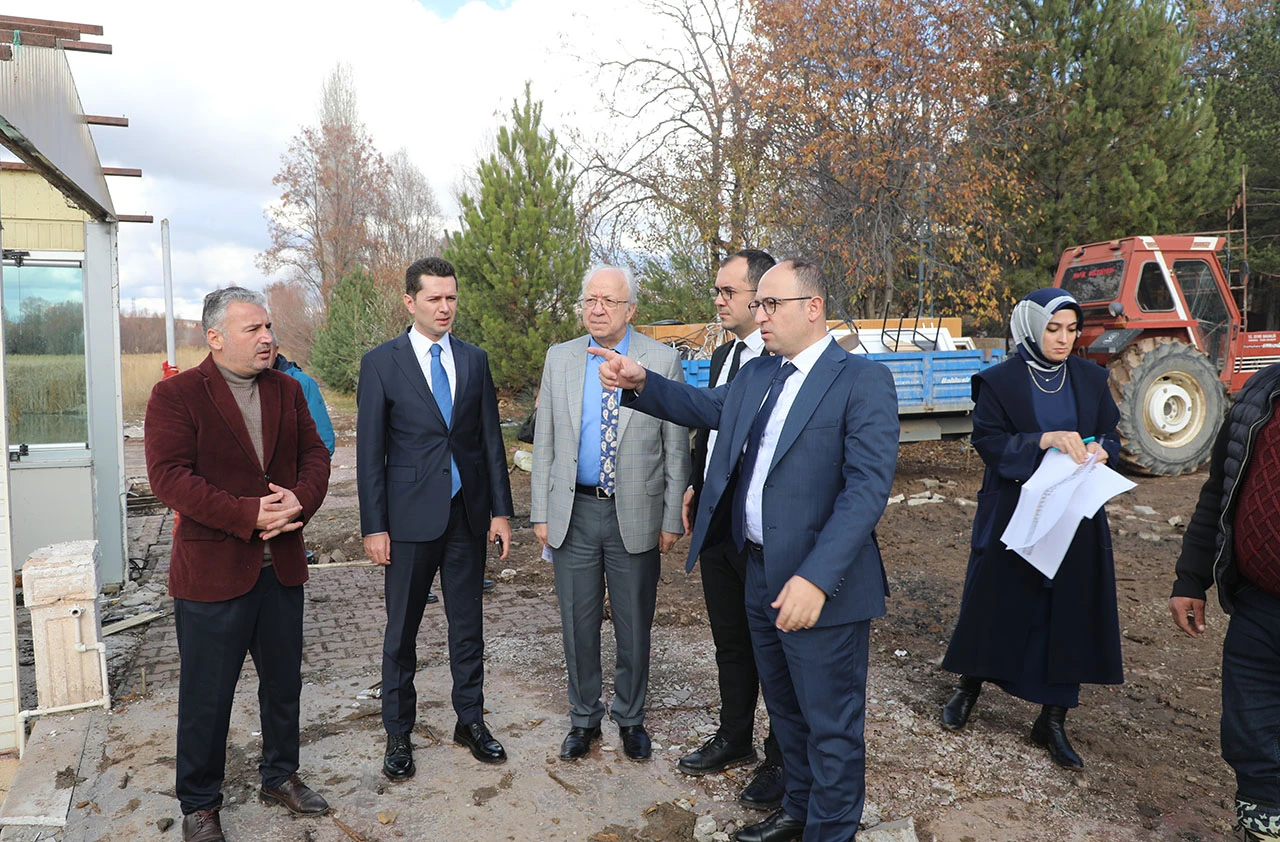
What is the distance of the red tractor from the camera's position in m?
10.1

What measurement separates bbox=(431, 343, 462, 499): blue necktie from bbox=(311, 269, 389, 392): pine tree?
19.6m

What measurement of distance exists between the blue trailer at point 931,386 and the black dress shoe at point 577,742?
6.04 m

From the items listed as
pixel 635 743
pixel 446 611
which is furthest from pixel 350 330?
pixel 635 743

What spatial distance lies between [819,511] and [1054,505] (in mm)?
1214

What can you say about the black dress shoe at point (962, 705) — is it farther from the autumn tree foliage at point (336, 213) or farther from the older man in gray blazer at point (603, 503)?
the autumn tree foliage at point (336, 213)

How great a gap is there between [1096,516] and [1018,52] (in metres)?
13.6

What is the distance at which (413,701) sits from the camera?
11.9 feet

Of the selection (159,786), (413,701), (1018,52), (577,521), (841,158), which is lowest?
(159,786)

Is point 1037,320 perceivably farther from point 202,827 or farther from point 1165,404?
point 1165,404

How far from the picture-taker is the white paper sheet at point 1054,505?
325 centimetres

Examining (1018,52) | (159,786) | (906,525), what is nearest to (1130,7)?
(1018,52)

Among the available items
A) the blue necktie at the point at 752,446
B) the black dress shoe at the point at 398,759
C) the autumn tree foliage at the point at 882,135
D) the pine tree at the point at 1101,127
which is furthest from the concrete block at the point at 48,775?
the pine tree at the point at 1101,127

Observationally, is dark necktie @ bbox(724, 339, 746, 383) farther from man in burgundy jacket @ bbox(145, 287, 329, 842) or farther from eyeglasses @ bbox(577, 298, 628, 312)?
man in burgundy jacket @ bbox(145, 287, 329, 842)

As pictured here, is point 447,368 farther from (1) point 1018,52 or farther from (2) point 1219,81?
(2) point 1219,81
